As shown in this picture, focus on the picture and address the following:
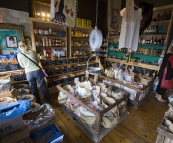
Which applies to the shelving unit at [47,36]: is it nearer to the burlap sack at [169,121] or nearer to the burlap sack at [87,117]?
the burlap sack at [87,117]

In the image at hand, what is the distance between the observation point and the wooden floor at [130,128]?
158 cm

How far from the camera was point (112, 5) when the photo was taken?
2365mm

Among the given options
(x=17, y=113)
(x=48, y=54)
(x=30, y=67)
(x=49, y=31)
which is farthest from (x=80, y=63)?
(x=17, y=113)

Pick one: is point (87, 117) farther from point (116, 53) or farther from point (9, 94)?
point (116, 53)

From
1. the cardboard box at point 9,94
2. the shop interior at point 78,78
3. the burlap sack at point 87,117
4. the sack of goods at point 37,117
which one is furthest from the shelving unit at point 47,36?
the burlap sack at point 87,117

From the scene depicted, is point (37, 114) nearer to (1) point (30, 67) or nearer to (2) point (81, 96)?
(2) point (81, 96)

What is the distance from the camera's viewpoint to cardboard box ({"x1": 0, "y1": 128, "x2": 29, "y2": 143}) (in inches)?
30.1

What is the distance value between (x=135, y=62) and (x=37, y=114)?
143 inches

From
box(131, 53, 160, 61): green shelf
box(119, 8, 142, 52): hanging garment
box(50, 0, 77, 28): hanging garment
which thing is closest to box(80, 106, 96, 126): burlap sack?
A: box(50, 0, 77, 28): hanging garment

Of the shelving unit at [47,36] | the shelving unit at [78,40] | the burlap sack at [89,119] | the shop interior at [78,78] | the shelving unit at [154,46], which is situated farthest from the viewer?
the shelving unit at [78,40]

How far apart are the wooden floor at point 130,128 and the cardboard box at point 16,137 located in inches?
36.3

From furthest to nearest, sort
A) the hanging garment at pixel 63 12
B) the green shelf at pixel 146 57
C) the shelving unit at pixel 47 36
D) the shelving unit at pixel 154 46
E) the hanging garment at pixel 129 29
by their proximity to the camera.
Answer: the green shelf at pixel 146 57 < the shelving unit at pixel 154 46 < the shelving unit at pixel 47 36 < the hanging garment at pixel 129 29 < the hanging garment at pixel 63 12

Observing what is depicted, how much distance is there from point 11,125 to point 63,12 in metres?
1.54

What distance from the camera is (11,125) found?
2.69ft
